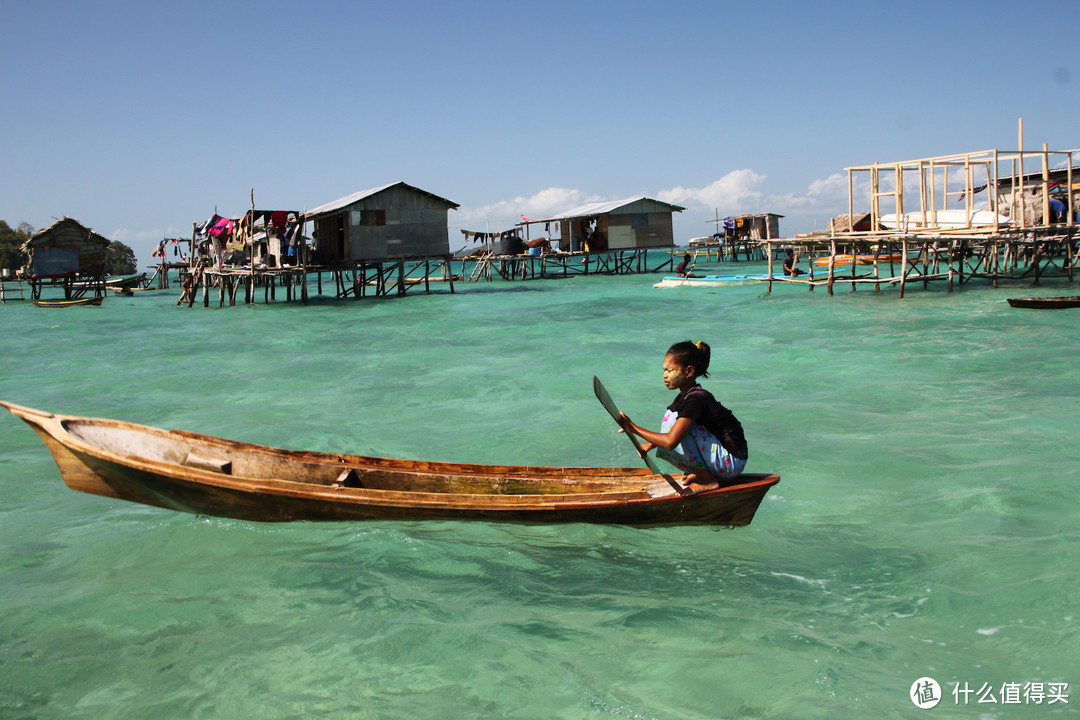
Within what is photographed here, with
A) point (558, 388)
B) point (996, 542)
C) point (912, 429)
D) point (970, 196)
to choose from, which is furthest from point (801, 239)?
point (996, 542)

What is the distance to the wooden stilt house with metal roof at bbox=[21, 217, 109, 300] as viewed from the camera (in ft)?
116

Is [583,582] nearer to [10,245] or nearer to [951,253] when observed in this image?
[951,253]

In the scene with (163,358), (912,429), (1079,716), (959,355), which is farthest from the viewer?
(163,358)

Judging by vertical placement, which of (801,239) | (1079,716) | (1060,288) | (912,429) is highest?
A: (801,239)

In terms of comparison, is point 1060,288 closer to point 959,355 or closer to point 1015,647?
point 959,355

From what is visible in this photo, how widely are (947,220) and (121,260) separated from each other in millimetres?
87644

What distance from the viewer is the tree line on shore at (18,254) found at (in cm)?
7225

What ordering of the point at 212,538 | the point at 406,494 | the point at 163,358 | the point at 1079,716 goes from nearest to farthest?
the point at 1079,716
the point at 406,494
the point at 212,538
the point at 163,358

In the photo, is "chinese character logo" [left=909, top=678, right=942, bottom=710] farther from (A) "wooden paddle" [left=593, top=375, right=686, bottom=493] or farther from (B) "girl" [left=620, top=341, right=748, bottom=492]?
(A) "wooden paddle" [left=593, top=375, right=686, bottom=493]

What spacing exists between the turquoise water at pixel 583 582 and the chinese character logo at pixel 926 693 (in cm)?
5

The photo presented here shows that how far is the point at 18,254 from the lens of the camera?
62.8m

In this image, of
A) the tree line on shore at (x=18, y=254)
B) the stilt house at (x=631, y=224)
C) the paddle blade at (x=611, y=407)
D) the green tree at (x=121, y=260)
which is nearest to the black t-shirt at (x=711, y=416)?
the paddle blade at (x=611, y=407)

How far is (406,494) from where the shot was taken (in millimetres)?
5496

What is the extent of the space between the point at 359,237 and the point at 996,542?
26.5 meters
